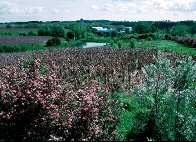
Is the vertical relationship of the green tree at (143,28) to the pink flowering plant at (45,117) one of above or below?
above

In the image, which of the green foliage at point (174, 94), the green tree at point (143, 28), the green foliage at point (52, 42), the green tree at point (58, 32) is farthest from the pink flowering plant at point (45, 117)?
the green tree at point (143, 28)

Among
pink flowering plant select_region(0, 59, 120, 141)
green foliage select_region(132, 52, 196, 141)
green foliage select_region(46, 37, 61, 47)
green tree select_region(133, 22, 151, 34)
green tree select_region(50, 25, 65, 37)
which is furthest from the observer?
green tree select_region(133, 22, 151, 34)

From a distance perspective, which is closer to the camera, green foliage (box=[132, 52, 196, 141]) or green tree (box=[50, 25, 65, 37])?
green foliage (box=[132, 52, 196, 141])

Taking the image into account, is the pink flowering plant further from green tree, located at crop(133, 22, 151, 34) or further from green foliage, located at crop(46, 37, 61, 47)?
green tree, located at crop(133, 22, 151, 34)

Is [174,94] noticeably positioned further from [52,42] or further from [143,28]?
[143,28]

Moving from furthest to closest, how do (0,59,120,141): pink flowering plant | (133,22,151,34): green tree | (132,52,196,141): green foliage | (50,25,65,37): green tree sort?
(133,22,151,34): green tree
(50,25,65,37): green tree
(132,52,196,141): green foliage
(0,59,120,141): pink flowering plant

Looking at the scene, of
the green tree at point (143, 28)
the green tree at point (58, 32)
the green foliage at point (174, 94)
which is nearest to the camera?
the green foliage at point (174, 94)

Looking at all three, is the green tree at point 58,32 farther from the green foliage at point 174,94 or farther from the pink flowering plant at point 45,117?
the green foliage at point 174,94

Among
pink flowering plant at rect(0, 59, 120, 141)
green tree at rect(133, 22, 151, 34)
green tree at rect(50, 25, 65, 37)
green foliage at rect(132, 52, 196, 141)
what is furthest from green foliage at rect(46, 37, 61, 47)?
green tree at rect(133, 22, 151, 34)

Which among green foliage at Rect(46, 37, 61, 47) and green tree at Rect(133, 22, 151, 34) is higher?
green tree at Rect(133, 22, 151, 34)

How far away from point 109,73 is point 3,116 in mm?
10175

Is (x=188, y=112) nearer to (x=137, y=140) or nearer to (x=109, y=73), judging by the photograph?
(x=137, y=140)

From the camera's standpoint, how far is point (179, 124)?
6438mm

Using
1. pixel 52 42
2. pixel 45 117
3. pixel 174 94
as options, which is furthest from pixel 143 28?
pixel 45 117
